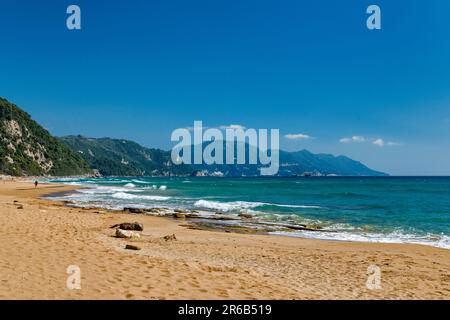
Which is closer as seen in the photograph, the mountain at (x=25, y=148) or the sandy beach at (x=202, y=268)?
the sandy beach at (x=202, y=268)

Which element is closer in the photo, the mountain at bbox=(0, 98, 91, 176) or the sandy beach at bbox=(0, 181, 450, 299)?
the sandy beach at bbox=(0, 181, 450, 299)

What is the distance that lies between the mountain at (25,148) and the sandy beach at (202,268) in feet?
497

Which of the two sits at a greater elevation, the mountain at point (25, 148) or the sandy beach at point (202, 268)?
the mountain at point (25, 148)

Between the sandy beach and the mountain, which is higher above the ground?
the mountain

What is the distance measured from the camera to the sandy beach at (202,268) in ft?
28.1

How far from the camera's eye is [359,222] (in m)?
30.3

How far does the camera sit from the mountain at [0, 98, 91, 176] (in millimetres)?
150625

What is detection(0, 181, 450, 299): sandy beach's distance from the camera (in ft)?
28.1

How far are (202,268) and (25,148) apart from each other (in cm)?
18043

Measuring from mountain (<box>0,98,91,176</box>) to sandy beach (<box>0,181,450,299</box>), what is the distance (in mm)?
151491

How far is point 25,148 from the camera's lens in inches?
6481

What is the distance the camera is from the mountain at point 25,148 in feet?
494

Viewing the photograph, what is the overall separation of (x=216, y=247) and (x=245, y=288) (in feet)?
23.8
